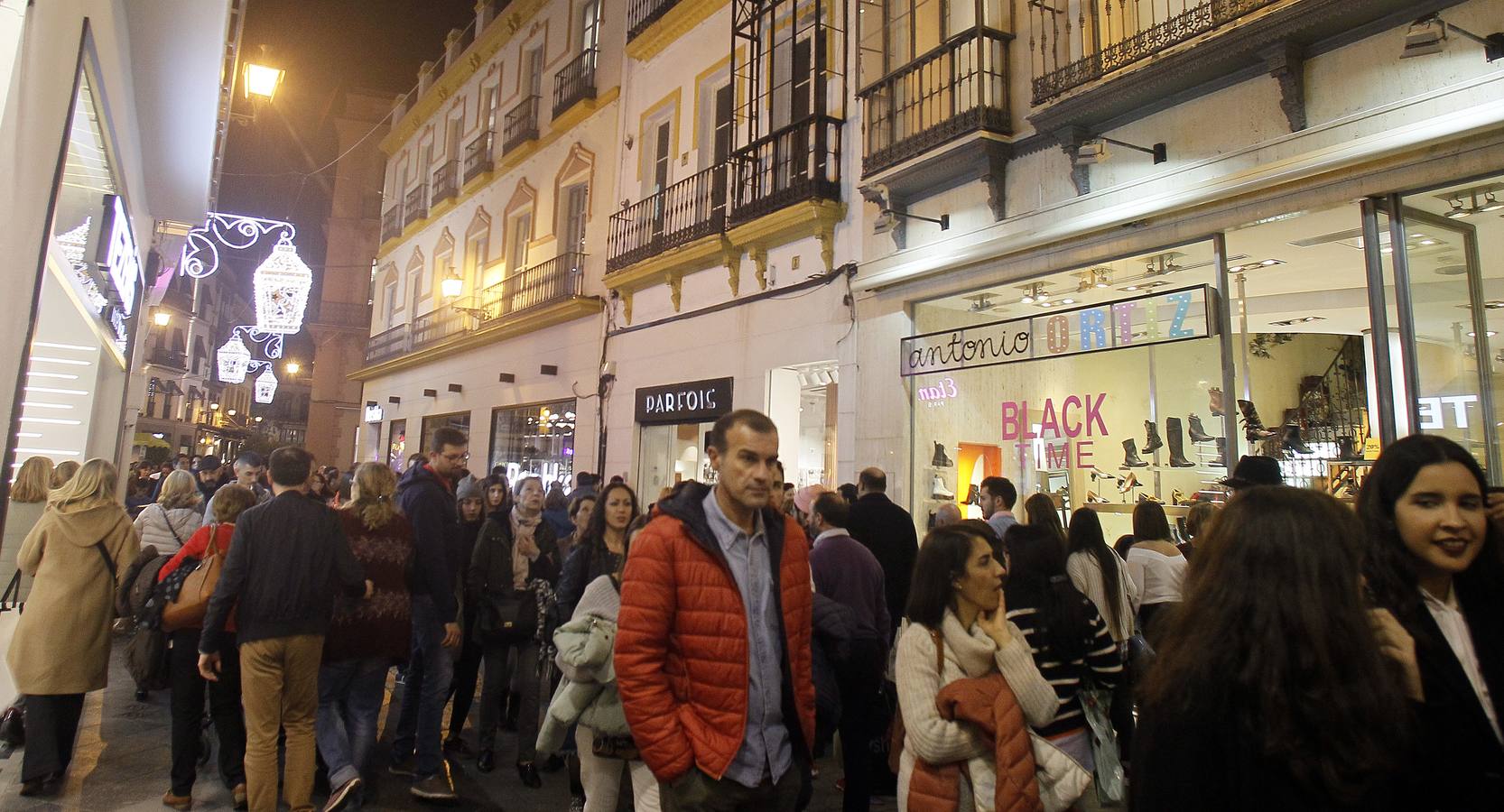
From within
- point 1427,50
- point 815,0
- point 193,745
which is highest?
point 815,0

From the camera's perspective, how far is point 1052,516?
5.27 m

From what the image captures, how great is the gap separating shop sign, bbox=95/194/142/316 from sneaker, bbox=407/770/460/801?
533cm

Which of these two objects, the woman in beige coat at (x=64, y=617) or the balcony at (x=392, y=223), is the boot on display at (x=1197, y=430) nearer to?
the woman in beige coat at (x=64, y=617)

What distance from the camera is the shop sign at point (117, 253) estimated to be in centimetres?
731

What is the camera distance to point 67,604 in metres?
5.17

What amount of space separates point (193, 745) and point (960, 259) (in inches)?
302


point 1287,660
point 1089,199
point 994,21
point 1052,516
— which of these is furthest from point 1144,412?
point 1287,660

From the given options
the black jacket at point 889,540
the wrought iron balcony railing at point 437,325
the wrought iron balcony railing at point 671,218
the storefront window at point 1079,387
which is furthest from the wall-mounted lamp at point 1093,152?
the wrought iron balcony railing at point 437,325

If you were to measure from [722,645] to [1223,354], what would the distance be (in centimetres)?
591

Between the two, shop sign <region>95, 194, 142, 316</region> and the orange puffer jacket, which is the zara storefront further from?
shop sign <region>95, 194, 142, 316</region>

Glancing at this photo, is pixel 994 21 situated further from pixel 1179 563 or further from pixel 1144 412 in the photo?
pixel 1179 563

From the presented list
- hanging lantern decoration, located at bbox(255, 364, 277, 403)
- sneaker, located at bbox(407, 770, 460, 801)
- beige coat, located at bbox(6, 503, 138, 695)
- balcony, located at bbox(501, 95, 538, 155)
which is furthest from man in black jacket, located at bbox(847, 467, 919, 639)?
hanging lantern decoration, located at bbox(255, 364, 277, 403)

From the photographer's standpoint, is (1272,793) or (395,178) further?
(395,178)

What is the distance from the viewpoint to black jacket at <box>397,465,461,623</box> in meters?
5.33
